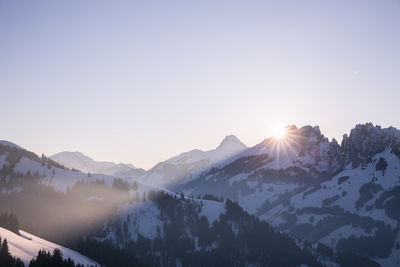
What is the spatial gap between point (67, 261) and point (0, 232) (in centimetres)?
2545

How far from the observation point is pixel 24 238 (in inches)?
7859

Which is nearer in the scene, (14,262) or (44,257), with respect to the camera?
(14,262)

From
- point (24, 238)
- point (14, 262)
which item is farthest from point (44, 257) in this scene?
point (24, 238)

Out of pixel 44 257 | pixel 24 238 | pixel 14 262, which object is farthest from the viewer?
pixel 24 238

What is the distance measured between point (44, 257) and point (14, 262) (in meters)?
17.6

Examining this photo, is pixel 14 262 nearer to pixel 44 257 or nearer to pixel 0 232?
pixel 44 257

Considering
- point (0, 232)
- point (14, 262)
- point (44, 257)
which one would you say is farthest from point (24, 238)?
point (14, 262)

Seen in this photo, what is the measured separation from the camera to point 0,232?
176250 mm

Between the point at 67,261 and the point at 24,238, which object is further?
the point at 24,238

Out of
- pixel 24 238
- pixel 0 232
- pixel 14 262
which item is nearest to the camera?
pixel 14 262

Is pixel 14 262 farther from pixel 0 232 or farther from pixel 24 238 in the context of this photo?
pixel 24 238

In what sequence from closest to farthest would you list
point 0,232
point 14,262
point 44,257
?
point 14,262 → point 44,257 → point 0,232

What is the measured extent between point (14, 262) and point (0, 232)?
32.0 meters

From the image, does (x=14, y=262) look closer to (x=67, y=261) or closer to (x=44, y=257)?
(x=44, y=257)
